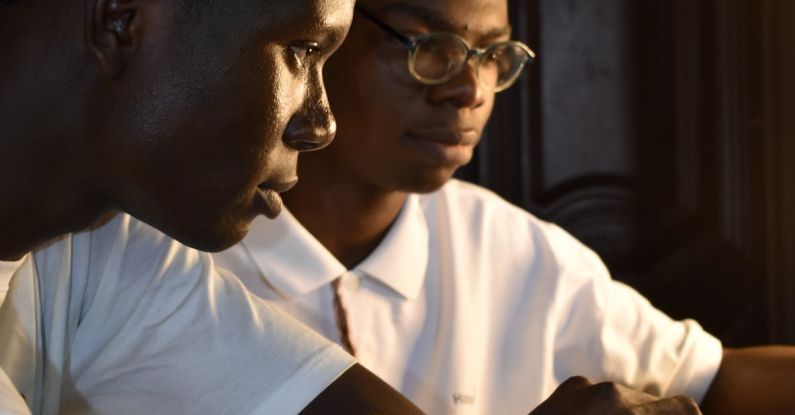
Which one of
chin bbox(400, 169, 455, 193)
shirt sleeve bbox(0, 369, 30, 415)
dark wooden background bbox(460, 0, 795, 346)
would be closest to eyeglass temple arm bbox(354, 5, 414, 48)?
chin bbox(400, 169, 455, 193)

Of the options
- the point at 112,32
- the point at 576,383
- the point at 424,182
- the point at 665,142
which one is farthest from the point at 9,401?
the point at 665,142

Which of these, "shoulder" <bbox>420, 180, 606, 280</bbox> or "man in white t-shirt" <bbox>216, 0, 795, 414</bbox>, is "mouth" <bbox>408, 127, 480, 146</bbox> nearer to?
"man in white t-shirt" <bbox>216, 0, 795, 414</bbox>

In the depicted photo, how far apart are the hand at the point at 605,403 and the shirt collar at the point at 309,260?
35 cm

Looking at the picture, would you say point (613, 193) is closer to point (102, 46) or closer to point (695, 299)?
point (695, 299)

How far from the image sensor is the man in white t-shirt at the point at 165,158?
2.85 feet

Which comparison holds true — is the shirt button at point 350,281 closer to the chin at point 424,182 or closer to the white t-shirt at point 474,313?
the white t-shirt at point 474,313

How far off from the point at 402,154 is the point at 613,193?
3.22 feet

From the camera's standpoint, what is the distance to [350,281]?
136 centimetres

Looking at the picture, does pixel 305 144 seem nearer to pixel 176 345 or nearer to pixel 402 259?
pixel 176 345

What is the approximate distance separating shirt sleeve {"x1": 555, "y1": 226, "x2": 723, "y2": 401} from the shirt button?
222mm

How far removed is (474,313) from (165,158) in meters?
0.59

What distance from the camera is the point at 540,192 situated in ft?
7.20

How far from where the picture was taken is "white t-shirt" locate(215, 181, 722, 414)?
1.34 m

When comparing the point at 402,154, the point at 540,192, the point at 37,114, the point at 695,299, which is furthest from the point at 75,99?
the point at 695,299
